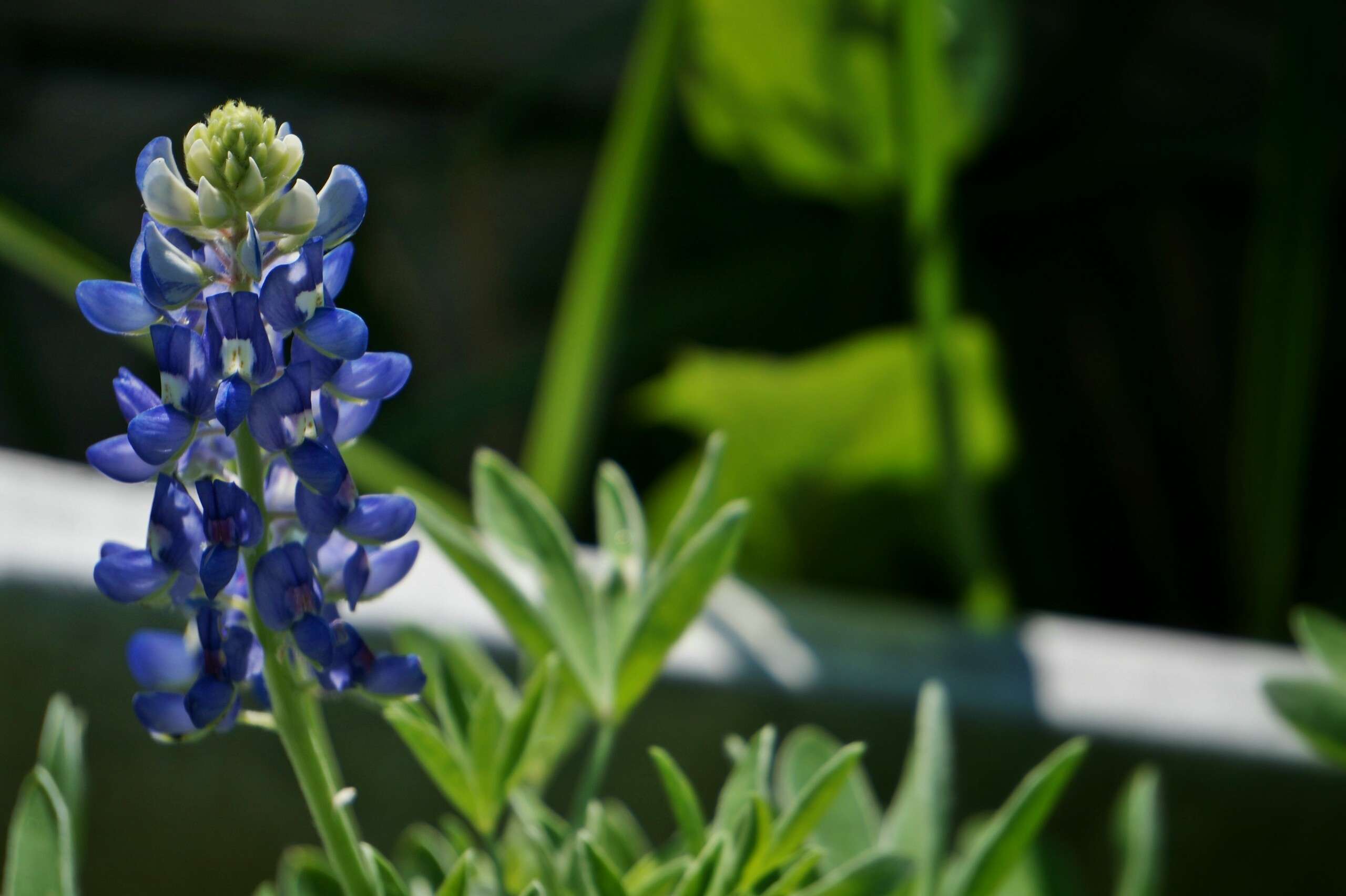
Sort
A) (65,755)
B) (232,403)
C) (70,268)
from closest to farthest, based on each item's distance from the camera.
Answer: (232,403)
(65,755)
(70,268)

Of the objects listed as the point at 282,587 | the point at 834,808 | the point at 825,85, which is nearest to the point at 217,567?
the point at 282,587

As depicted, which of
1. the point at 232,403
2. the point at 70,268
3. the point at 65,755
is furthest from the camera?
the point at 70,268

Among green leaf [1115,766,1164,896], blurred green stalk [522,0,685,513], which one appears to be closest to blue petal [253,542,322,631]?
green leaf [1115,766,1164,896]

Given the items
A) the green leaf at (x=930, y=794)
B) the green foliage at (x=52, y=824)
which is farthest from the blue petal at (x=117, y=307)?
the green leaf at (x=930, y=794)

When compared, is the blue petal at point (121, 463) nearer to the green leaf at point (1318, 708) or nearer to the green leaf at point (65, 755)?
the green leaf at point (65, 755)

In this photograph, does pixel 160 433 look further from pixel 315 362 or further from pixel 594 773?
pixel 594 773

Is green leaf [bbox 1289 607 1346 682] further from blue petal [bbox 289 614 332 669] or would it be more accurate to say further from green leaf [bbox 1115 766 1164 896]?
blue petal [bbox 289 614 332 669]

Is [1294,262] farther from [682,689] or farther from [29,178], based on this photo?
[29,178]

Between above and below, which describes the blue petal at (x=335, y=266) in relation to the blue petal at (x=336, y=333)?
above
